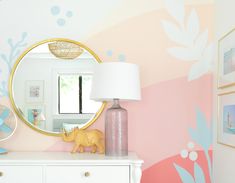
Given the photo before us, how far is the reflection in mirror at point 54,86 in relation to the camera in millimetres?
2449

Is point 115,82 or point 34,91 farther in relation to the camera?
point 34,91

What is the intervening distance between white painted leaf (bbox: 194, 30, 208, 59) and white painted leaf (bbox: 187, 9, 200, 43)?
0.12 feet

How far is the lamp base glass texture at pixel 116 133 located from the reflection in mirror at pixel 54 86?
251mm

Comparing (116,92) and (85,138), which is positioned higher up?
(116,92)

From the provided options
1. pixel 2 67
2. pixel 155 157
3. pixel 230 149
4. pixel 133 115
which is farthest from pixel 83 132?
pixel 230 149

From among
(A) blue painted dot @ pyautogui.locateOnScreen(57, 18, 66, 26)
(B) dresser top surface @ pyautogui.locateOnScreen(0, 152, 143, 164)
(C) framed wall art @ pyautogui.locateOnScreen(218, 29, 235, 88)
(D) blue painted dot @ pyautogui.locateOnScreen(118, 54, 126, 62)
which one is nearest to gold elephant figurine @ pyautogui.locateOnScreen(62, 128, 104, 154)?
(B) dresser top surface @ pyautogui.locateOnScreen(0, 152, 143, 164)

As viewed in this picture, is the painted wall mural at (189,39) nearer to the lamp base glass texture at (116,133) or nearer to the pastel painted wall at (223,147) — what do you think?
the pastel painted wall at (223,147)

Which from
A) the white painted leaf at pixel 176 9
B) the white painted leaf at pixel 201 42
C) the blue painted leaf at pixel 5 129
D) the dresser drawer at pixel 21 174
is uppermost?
the white painted leaf at pixel 176 9

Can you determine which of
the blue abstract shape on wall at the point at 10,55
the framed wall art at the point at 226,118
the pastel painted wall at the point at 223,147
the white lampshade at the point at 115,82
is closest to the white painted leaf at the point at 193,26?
the pastel painted wall at the point at 223,147

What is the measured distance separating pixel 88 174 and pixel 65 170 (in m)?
0.14

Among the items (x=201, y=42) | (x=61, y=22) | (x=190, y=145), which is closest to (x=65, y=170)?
(x=190, y=145)

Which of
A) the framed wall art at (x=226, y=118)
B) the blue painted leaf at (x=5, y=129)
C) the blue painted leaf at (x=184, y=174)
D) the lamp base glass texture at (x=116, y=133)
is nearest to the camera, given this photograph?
the framed wall art at (x=226, y=118)

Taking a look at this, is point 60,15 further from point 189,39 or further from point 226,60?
point 226,60

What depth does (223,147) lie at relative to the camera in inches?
87.3
